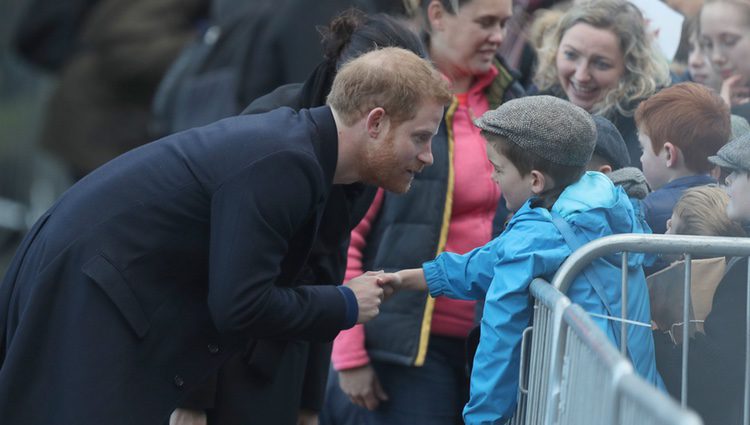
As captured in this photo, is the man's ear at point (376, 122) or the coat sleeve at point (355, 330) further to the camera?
the coat sleeve at point (355, 330)

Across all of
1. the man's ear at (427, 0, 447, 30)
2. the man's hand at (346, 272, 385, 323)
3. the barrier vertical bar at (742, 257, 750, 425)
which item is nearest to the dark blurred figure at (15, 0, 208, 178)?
the man's ear at (427, 0, 447, 30)

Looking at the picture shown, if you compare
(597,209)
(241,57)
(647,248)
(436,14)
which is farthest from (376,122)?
(241,57)

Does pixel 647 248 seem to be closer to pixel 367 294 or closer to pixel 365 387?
pixel 367 294

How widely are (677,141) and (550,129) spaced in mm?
514

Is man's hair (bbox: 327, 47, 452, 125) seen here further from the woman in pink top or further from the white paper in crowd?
the white paper in crowd

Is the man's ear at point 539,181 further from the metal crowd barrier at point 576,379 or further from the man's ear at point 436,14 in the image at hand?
the man's ear at point 436,14

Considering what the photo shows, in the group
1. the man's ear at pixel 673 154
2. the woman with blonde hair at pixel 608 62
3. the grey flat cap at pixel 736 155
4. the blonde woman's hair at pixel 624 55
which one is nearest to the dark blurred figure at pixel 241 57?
the blonde woman's hair at pixel 624 55

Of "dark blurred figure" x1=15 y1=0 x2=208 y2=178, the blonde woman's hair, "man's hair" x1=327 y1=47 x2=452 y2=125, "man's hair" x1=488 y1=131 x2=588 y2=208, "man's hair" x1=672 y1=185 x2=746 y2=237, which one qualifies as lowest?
"dark blurred figure" x1=15 y1=0 x2=208 y2=178

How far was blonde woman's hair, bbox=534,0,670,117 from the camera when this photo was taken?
462 cm

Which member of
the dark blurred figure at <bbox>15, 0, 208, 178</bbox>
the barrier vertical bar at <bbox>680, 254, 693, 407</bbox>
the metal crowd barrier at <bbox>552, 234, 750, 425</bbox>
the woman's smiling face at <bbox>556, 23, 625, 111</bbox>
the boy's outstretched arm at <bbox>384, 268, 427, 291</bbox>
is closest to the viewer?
the metal crowd barrier at <bbox>552, 234, 750, 425</bbox>

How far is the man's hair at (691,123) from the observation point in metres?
4.35

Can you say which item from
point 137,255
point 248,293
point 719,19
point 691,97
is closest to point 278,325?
point 248,293

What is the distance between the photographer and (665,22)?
16.7 ft

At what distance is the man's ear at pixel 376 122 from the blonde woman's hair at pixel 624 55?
92cm
